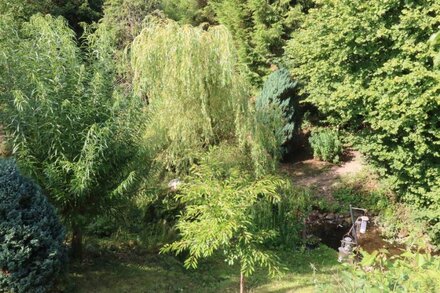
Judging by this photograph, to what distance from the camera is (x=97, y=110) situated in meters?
5.96

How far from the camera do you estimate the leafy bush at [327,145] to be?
13.4 meters

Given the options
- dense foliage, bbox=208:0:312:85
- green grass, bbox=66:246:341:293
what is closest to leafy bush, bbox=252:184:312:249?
green grass, bbox=66:246:341:293

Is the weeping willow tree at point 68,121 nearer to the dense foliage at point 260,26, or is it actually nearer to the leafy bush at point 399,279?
the leafy bush at point 399,279

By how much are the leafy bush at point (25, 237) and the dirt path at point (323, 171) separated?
8.83 meters

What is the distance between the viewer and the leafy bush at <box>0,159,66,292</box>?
15.7ft

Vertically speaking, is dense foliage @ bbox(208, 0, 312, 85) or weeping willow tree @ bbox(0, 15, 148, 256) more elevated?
dense foliage @ bbox(208, 0, 312, 85)

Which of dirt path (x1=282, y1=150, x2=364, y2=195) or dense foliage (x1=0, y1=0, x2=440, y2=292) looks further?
dirt path (x1=282, y1=150, x2=364, y2=195)

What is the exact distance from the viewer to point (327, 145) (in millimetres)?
13305

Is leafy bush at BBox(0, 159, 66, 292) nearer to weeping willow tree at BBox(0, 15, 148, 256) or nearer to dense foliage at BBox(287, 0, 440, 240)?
weeping willow tree at BBox(0, 15, 148, 256)

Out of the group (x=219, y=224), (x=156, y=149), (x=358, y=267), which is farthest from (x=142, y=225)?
(x=358, y=267)

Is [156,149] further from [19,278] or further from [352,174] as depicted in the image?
[352,174]

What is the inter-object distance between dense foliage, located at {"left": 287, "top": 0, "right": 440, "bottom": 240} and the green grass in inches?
132

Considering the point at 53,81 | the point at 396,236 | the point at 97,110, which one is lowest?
the point at 396,236

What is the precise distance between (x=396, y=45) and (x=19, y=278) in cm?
837
